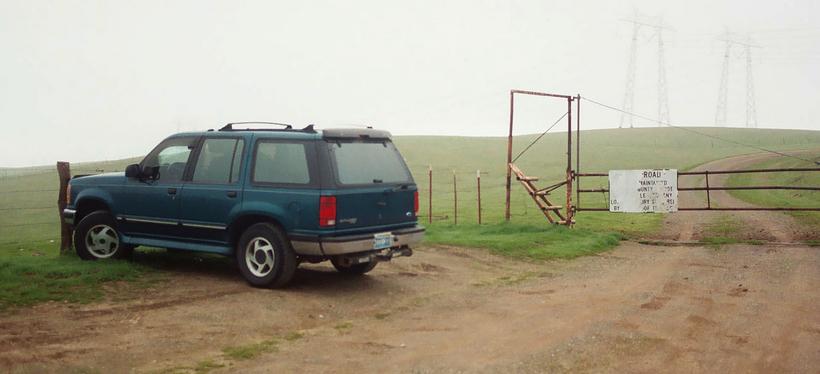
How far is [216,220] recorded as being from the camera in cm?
1028

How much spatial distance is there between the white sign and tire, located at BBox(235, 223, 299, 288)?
34.6 feet

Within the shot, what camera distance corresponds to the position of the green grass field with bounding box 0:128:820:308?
400 inches

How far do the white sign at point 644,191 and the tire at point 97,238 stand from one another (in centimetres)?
1133

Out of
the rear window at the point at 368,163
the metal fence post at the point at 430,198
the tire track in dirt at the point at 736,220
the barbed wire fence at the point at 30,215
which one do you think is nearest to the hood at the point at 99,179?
the rear window at the point at 368,163

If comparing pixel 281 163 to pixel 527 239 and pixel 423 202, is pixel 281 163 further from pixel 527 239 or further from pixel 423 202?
pixel 423 202

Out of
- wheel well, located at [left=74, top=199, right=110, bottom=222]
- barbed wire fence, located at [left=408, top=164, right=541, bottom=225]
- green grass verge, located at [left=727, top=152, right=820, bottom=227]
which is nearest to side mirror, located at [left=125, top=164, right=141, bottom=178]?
wheel well, located at [left=74, top=199, right=110, bottom=222]

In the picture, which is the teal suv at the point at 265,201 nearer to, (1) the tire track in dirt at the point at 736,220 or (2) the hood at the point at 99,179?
(2) the hood at the point at 99,179

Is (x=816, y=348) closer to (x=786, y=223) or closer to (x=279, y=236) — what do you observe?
(x=279, y=236)

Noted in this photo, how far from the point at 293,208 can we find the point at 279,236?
1.42ft

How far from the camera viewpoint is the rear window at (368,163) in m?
9.84

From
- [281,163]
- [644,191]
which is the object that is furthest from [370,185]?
[644,191]

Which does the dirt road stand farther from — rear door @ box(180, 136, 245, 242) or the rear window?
the rear window

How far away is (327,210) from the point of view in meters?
9.46

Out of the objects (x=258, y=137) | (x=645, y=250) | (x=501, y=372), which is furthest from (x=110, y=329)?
(x=645, y=250)
